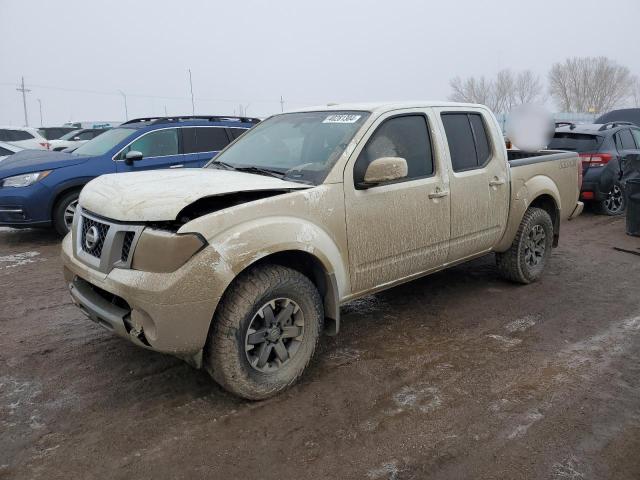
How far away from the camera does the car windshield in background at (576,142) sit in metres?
9.55

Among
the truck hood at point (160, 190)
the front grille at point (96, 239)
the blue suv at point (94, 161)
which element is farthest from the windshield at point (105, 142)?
the front grille at point (96, 239)

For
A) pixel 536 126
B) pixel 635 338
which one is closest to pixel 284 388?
pixel 635 338

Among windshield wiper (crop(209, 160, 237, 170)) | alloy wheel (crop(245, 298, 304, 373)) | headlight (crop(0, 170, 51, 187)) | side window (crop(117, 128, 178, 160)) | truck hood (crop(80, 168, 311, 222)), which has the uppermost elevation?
side window (crop(117, 128, 178, 160))

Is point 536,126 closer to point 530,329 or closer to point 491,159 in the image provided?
point 491,159

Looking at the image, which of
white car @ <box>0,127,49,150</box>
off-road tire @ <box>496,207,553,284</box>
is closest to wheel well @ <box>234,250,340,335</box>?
off-road tire @ <box>496,207,553,284</box>

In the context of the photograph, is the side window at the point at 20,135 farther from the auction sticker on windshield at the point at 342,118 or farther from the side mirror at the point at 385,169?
the side mirror at the point at 385,169

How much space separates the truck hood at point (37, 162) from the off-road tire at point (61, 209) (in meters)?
0.44

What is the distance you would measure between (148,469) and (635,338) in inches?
147

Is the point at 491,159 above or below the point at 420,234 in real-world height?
above

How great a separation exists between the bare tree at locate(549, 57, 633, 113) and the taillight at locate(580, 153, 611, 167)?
63818 mm

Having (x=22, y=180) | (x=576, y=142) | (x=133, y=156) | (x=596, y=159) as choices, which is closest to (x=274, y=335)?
(x=133, y=156)

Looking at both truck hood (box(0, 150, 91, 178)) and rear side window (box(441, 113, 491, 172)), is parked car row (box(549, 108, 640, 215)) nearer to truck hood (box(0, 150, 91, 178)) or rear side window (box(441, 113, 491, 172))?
rear side window (box(441, 113, 491, 172))

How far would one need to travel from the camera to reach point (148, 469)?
2.58 meters

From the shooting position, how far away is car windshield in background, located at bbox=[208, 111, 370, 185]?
11.8 feet
